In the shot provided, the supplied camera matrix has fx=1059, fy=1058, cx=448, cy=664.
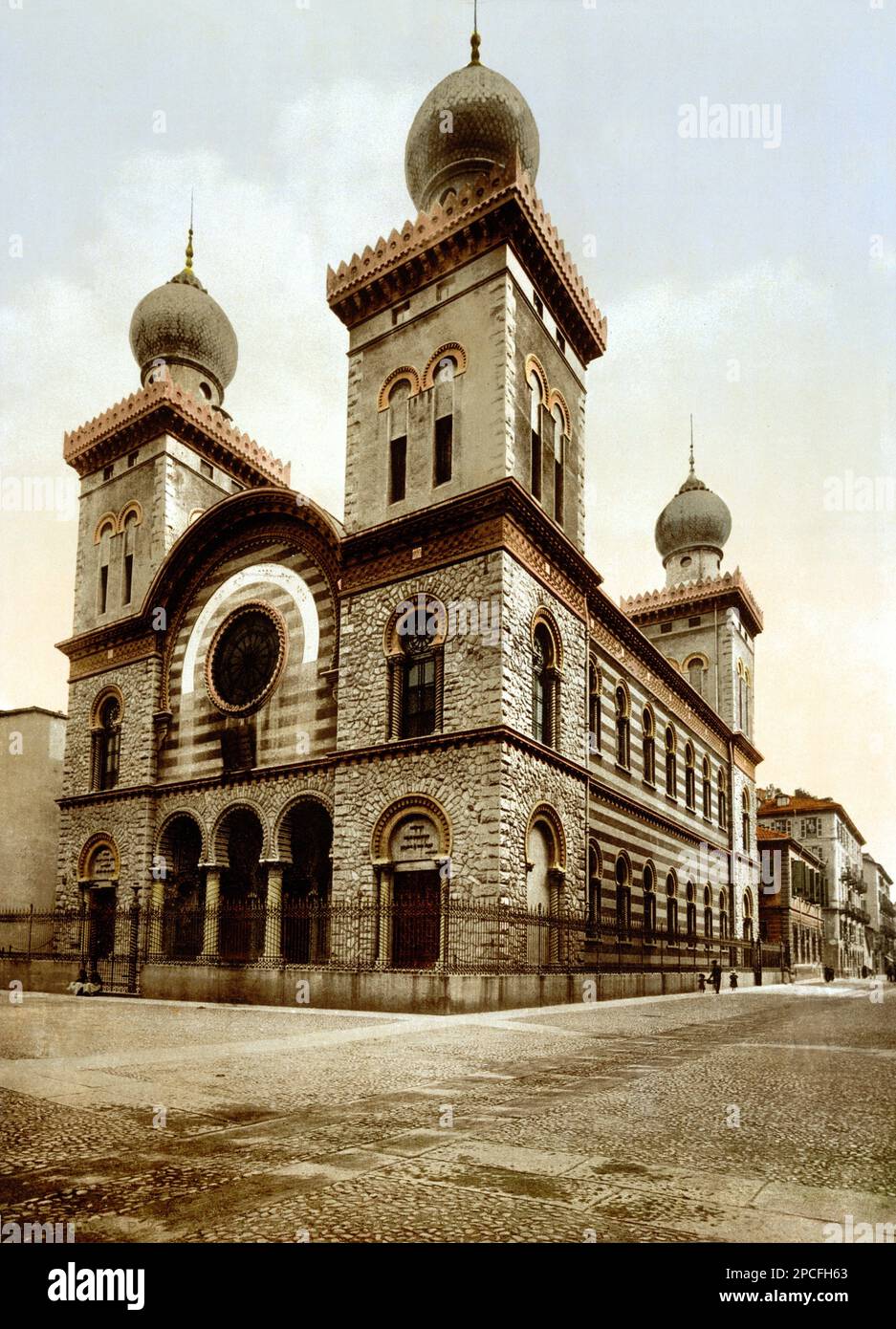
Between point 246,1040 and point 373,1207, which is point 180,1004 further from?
point 373,1207

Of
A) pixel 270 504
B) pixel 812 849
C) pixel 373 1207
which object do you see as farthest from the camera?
pixel 812 849

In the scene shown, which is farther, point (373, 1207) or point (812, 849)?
point (812, 849)

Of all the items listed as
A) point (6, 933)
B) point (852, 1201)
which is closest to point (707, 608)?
point (6, 933)

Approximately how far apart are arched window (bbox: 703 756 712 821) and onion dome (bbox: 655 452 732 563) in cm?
1185

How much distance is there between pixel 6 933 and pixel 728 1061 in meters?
29.8

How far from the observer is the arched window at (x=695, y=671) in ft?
161

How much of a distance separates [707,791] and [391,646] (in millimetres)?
25096

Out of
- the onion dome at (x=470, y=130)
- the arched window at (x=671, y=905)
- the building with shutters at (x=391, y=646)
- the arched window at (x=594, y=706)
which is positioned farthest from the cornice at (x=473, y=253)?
the arched window at (x=671, y=905)

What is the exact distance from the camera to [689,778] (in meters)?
42.6

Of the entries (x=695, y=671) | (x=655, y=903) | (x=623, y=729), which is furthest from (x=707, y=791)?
(x=623, y=729)

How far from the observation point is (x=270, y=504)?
2842 cm

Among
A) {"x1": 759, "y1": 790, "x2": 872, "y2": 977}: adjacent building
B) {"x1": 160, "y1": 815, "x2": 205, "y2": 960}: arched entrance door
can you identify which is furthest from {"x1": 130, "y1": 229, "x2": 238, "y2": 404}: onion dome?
{"x1": 759, "y1": 790, "x2": 872, "y2": 977}: adjacent building

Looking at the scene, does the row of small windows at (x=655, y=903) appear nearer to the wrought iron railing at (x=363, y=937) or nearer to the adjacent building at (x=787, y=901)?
the wrought iron railing at (x=363, y=937)

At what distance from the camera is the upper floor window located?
25.4m
